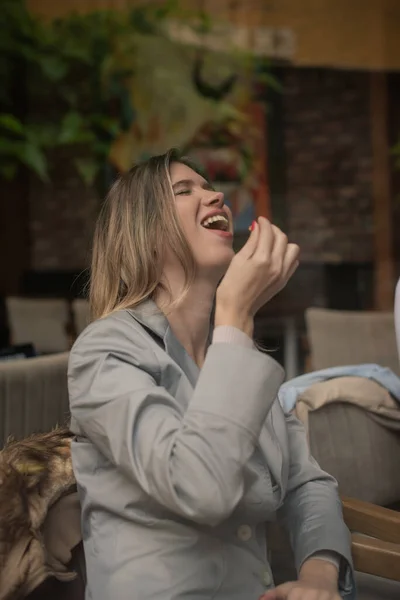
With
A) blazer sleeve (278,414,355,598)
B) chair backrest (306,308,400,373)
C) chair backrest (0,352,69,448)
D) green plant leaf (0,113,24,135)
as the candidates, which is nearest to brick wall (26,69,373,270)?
green plant leaf (0,113,24,135)

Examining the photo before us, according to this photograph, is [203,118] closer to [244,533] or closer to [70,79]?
[70,79]

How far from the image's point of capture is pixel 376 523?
1353 mm

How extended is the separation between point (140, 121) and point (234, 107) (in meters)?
0.51

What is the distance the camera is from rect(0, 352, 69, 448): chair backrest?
196 cm

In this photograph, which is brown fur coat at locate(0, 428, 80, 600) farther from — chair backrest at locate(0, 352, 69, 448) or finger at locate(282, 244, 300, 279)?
chair backrest at locate(0, 352, 69, 448)

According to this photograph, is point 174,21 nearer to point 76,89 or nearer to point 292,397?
point 76,89

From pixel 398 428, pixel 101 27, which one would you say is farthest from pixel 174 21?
pixel 398 428

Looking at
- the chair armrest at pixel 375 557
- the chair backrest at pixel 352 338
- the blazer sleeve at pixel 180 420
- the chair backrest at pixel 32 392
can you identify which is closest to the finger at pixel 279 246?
the blazer sleeve at pixel 180 420

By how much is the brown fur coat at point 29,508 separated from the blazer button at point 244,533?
0.67 feet

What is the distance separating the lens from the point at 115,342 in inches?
41.3

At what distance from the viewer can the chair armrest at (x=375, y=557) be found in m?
1.26

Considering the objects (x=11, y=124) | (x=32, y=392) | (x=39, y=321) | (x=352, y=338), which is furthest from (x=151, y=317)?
(x=11, y=124)

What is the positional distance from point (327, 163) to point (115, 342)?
401cm

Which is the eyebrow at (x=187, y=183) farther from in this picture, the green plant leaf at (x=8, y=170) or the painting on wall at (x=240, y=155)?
the green plant leaf at (x=8, y=170)
